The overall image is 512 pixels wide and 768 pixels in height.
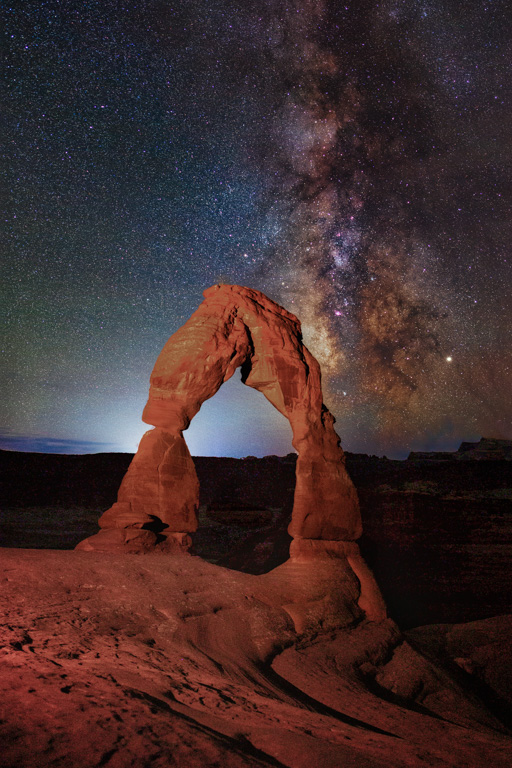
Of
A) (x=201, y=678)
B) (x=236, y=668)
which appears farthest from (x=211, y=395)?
(x=201, y=678)

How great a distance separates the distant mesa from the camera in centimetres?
Answer: 3972

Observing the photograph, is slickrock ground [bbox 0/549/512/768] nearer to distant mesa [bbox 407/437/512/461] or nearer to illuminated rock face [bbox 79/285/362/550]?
illuminated rock face [bbox 79/285/362/550]

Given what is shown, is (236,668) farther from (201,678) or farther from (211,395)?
(211,395)

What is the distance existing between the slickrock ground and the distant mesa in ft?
112

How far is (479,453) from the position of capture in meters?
41.4

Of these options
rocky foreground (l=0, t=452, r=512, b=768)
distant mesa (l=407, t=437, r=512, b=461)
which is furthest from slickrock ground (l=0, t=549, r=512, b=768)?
distant mesa (l=407, t=437, r=512, b=461)

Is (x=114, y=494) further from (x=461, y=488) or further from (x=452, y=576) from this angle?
(x=461, y=488)

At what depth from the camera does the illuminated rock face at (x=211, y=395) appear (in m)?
9.09

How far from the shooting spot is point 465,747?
3.20 m

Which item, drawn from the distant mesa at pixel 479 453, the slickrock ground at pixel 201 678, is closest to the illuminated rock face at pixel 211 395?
the slickrock ground at pixel 201 678

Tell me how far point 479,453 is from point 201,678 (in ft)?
145

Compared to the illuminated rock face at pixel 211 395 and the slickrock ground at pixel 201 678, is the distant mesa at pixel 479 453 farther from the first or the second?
the slickrock ground at pixel 201 678

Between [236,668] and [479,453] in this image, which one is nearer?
[236,668]

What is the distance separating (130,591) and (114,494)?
2497cm
